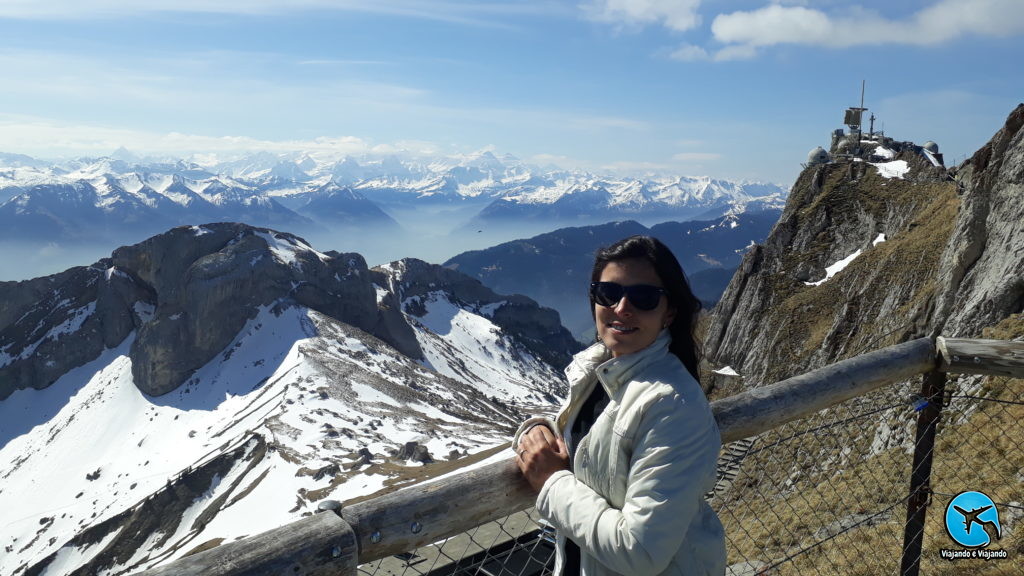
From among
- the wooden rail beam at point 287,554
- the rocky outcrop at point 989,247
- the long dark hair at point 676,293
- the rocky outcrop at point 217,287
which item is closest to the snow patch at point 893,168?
the rocky outcrop at point 989,247

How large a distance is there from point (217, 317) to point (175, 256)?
23.7 meters

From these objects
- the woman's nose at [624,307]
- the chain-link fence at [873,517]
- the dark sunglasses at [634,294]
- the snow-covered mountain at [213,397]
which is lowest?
the snow-covered mountain at [213,397]

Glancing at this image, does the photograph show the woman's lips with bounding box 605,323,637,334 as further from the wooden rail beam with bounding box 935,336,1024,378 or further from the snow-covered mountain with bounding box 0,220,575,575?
the snow-covered mountain with bounding box 0,220,575,575

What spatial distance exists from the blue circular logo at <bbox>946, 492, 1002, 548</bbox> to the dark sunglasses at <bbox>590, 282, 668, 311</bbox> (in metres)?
5.93

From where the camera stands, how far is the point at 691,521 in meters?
3.41

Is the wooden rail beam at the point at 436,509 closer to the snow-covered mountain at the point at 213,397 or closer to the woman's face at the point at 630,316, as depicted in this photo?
the woman's face at the point at 630,316

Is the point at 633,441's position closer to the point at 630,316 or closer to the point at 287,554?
the point at 630,316

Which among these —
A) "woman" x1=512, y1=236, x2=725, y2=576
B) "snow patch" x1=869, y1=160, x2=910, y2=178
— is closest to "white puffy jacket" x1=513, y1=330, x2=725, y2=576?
"woman" x1=512, y1=236, x2=725, y2=576

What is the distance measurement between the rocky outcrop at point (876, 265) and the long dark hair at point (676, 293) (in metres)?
14.1

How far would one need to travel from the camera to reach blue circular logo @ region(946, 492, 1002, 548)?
7352 millimetres

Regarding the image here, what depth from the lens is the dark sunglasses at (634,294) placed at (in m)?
3.79

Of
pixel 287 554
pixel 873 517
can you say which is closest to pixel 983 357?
pixel 873 517

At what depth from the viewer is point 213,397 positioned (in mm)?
117562

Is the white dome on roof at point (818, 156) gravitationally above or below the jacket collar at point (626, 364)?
below
